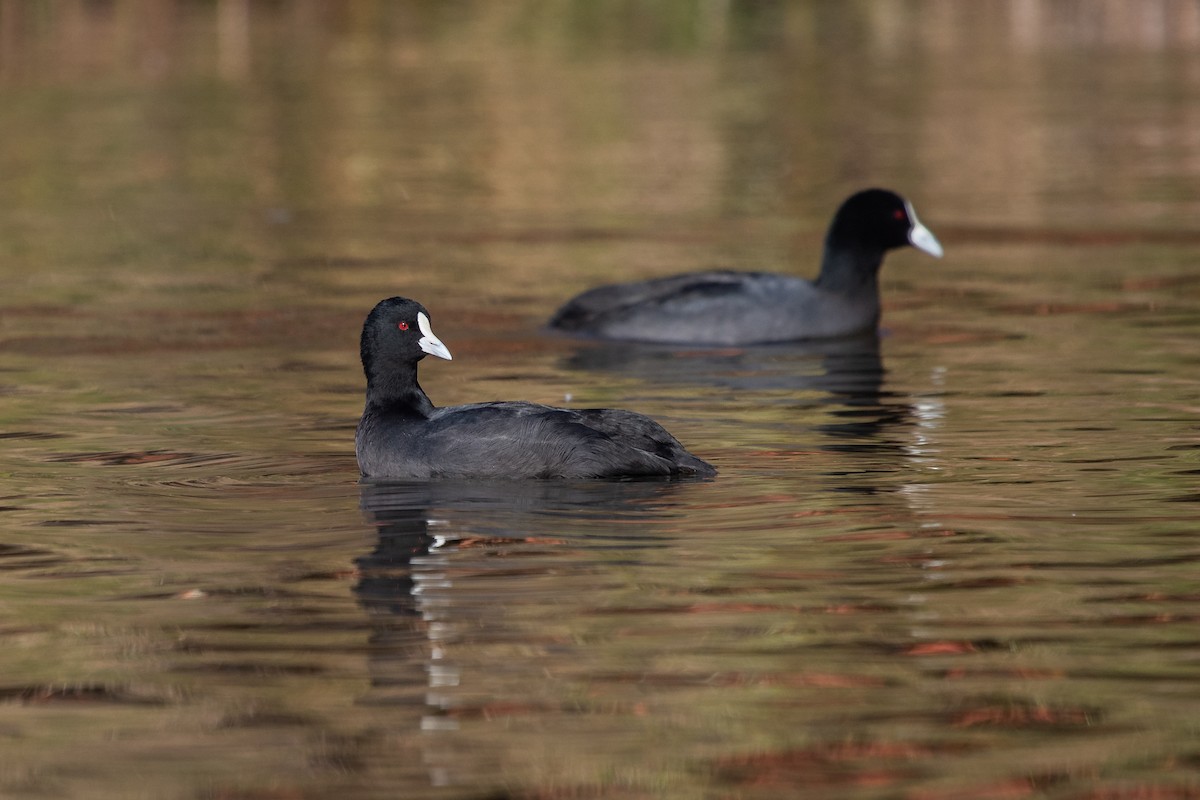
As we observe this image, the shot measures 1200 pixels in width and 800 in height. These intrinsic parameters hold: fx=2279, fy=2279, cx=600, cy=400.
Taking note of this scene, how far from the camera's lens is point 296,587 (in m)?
8.06

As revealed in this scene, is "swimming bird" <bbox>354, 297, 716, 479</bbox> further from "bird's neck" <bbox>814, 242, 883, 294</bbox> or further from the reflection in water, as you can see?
"bird's neck" <bbox>814, 242, 883, 294</bbox>

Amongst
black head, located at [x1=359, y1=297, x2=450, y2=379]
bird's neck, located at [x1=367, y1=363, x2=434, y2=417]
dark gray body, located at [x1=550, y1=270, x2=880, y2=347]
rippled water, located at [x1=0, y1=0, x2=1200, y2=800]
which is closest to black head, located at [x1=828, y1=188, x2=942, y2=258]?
dark gray body, located at [x1=550, y1=270, x2=880, y2=347]

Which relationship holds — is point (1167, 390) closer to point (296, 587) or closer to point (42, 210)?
point (296, 587)

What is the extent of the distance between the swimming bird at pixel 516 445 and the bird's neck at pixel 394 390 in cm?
4

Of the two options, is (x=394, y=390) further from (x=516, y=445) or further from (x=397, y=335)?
(x=516, y=445)

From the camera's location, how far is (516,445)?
32.6 feet

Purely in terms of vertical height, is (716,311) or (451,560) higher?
(716,311)

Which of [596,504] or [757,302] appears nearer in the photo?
[596,504]

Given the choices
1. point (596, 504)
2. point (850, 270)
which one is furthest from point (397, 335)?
point (850, 270)

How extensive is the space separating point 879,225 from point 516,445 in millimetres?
7035

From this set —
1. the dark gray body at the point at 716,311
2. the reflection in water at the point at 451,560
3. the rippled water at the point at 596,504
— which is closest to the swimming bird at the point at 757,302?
the dark gray body at the point at 716,311

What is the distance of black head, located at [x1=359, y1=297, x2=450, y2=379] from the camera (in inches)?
414

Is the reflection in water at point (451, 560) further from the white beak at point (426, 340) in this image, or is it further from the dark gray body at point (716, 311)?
the dark gray body at point (716, 311)

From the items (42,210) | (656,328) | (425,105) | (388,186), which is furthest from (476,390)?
(425,105)
